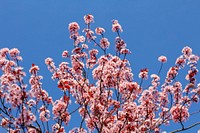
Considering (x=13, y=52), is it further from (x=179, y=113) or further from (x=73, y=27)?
(x=179, y=113)

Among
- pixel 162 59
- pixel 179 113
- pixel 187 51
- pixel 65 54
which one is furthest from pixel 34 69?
pixel 187 51

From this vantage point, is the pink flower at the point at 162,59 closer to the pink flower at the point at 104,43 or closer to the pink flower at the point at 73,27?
the pink flower at the point at 104,43

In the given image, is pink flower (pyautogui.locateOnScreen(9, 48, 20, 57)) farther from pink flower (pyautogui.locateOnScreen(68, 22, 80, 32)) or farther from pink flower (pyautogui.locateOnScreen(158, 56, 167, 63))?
pink flower (pyautogui.locateOnScreen(158, 56, 167, 63))

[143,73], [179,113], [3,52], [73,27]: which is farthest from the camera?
[73,27]

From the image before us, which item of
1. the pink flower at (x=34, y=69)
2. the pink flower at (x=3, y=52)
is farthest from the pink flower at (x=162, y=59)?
the pink flower at (x=3, y=52)

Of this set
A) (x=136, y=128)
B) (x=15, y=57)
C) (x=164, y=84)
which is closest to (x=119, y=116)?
(x=136, y=128)

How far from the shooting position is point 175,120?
35.6 feet

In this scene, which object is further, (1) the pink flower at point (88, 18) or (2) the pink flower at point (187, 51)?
(1) the pink flower at point (88, 18)

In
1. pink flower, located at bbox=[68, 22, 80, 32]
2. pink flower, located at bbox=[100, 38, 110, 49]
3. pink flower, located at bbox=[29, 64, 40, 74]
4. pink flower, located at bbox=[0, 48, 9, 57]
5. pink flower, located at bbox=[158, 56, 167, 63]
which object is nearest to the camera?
pink flower, located at bbox=[29, 64, 40, 74]

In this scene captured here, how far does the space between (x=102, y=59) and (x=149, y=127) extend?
2975mm

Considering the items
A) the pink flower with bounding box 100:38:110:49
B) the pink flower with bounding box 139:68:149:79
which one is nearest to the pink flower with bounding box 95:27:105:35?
the pink flower with bounding box 100:38:110:49

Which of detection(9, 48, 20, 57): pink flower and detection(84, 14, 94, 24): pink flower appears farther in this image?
detection(84, 14, 94, 24): pink flower

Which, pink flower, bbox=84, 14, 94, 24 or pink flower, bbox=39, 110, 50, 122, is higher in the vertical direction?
pink flower, bbox=84, 14, 94, 24

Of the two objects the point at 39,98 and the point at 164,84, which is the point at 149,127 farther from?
the point at 39,98
